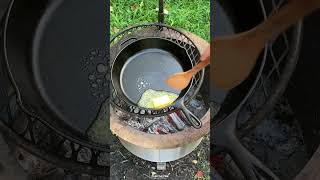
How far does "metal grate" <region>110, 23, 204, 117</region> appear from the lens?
132cm

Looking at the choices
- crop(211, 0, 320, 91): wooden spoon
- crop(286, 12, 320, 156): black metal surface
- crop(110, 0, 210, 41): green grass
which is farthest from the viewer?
crop(110, 0, 210, 41): green grass

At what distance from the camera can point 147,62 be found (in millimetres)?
1461

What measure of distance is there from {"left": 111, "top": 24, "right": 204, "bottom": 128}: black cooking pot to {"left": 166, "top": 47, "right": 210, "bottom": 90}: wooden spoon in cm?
1

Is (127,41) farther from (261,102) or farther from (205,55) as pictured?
(261,102)

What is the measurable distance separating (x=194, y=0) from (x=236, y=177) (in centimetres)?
69

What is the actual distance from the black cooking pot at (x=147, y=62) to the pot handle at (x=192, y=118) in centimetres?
10

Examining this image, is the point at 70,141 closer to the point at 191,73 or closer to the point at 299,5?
the point at 191,73

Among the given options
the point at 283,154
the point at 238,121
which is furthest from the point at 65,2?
the point at 283,154

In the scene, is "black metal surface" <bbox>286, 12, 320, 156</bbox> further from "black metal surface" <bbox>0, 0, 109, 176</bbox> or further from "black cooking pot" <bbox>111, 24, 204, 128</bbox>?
"black metal surface" <bbox>0, 0, 109, 176</bbox>

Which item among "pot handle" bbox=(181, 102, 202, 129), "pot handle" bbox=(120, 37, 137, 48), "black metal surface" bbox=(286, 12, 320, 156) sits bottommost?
"pot handle" bbox=(181, 102, 202, 129)

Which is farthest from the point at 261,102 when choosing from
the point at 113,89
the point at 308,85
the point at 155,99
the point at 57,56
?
the point at 57,56

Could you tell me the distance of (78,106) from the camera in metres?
Result: 1.50

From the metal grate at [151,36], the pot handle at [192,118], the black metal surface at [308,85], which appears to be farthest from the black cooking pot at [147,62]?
the black metal surface at [308,85]

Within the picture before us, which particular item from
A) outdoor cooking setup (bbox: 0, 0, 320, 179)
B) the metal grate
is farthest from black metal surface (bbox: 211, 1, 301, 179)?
the metal grate
